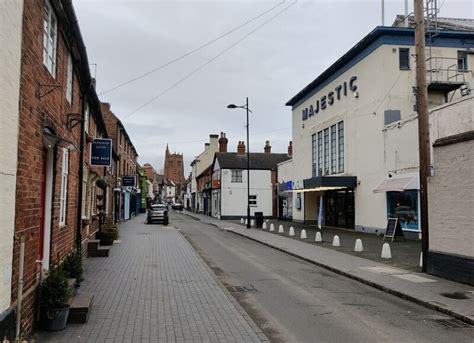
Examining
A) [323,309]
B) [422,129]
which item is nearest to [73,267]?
[323,309]

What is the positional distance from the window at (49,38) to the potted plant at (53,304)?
3217 millimetres

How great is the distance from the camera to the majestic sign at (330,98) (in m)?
27.0

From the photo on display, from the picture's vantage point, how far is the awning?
66.4 feet

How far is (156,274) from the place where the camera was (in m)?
11.5

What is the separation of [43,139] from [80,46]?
389cm

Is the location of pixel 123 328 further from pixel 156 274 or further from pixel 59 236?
pixel 156 274

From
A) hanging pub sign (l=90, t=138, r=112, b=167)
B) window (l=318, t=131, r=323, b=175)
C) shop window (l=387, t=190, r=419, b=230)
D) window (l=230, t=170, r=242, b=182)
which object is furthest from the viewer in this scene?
window (l=230, t=170, r=242, b=182)

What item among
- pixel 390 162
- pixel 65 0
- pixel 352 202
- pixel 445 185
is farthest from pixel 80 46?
pixel 352 202

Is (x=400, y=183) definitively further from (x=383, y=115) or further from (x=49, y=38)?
(x=49, y=38)

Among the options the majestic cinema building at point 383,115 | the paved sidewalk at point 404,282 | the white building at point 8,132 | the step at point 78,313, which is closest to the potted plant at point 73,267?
the step at point 78,313

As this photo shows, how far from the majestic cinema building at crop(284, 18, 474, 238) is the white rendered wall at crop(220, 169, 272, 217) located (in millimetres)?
21023

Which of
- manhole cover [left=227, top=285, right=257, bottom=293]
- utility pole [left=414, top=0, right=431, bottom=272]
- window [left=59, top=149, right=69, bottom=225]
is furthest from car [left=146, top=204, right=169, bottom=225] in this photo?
window [left=59, top=149, right=69, bottom=225]

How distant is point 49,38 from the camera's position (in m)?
7.25

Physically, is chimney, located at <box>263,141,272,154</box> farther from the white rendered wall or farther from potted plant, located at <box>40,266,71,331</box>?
potted plant, located at <box>40,266,71,331</box>
